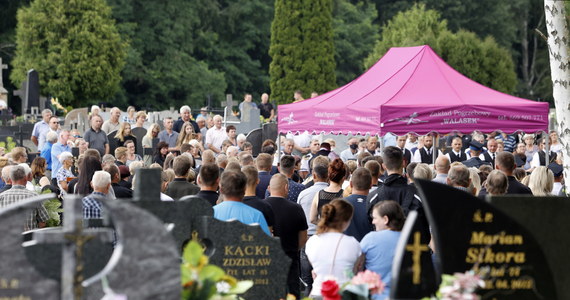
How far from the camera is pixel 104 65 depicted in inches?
1641

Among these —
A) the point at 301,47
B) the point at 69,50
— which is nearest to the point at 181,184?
the point at 69,50

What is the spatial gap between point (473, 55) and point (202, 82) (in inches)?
484

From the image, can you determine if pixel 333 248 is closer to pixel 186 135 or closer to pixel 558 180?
pixel 558 180

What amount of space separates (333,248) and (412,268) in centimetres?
260

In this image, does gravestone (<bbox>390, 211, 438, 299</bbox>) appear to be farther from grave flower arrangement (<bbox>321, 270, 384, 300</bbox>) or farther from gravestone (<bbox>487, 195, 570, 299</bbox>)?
gravestone (<bbox>487, 195, 570, 299</bbox>)

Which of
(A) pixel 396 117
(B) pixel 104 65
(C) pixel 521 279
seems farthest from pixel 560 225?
(B) pixel 104 65

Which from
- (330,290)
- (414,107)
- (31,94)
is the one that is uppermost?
(31,94)

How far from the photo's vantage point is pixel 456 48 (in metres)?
51.1

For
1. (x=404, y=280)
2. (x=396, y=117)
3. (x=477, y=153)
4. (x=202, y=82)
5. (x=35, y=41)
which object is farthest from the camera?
(x=202, y=82)

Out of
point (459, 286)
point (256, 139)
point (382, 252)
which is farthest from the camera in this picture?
point (256, 139)

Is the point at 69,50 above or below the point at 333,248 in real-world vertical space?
above

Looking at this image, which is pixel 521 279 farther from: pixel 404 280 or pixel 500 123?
pixel 500 123

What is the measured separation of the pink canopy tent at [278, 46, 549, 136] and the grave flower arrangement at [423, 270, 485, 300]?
10.4m

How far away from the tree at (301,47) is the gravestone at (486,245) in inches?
1656
